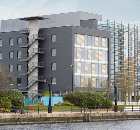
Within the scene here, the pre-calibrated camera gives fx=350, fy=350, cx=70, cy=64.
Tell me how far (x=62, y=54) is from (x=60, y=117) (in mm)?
35357

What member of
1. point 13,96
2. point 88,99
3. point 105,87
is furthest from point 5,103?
point 105,87

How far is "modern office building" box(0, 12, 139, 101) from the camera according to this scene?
246ft

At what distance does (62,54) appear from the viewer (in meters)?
75.2

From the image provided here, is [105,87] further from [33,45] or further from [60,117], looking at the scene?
[60,117]

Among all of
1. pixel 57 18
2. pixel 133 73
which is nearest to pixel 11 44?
pixel 57 18

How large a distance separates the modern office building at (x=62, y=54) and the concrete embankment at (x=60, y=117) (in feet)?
87.8

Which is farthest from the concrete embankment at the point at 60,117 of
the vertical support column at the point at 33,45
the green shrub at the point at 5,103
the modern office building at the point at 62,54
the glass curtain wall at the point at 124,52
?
the glass curtain wall at the point at 124,52

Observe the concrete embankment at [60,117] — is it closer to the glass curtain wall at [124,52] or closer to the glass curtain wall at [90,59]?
the glass curtain wall at [90,59]

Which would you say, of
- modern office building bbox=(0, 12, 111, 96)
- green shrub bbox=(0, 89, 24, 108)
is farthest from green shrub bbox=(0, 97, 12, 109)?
modern office building bbox=(0, 12, 111, 96)

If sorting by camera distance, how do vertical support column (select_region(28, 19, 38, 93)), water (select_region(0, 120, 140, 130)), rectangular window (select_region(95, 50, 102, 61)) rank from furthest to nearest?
rectangular window (select_region(95, 50, 102, 61)) → vertical support column (select_region(28, 19, 38, 93)) → water (select_region(0, 120, 140, 130))

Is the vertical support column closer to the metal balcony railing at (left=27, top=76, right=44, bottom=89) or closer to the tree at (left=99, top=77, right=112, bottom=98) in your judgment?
the metal balcony railing at (left=27, top=76, right=44, bottom=89)

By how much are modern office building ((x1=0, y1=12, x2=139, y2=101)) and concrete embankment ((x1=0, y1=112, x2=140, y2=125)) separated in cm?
2677

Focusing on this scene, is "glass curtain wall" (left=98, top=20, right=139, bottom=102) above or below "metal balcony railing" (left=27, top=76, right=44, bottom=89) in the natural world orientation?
above

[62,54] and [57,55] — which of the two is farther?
[57,55]
